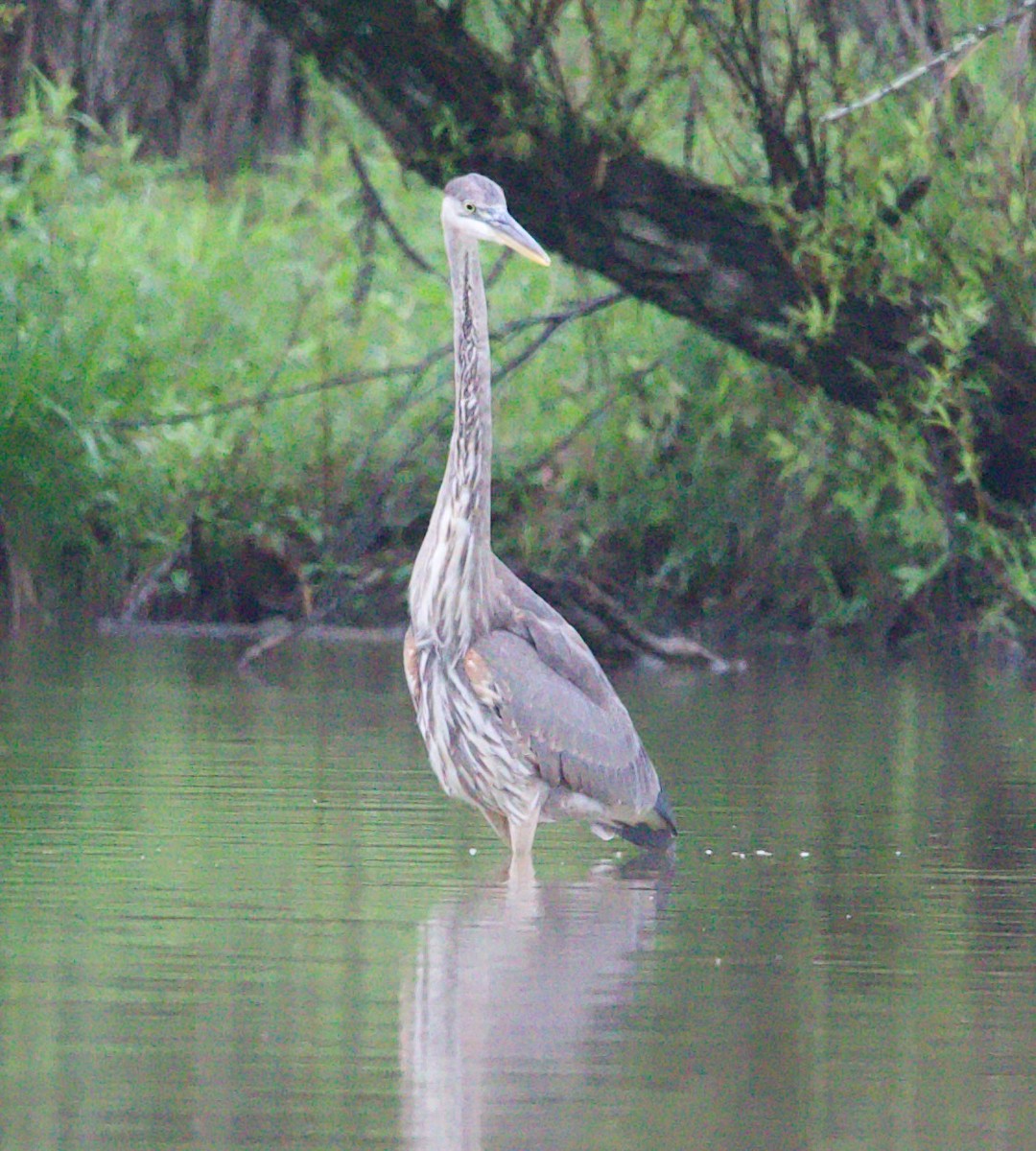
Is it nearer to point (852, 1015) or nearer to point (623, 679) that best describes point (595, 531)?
point (623, 679)

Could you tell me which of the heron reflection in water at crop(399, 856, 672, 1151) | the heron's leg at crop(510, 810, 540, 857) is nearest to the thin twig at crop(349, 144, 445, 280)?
the heron's leg at crop(510, 810, 540, 857)

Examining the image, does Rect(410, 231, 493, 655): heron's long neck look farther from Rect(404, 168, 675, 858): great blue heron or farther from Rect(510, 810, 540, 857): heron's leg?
Rect(510, 810, 540, 857): heron's leg

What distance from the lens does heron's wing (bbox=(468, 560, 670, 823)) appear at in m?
8.41

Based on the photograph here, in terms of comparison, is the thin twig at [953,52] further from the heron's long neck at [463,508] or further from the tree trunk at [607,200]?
the heron's long neck at [463,508]

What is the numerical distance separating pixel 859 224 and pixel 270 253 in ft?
23.9

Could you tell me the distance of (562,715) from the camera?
8.49 m

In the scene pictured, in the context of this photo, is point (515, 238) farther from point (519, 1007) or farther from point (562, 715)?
point (519, 1007)

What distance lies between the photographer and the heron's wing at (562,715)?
27.6ft

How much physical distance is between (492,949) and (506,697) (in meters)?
1.80

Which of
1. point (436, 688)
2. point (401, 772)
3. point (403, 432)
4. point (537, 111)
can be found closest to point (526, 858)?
point (436, 688)

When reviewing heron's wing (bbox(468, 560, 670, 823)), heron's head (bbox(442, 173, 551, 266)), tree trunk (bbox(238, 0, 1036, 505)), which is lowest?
heron's wing (bbox(468, 560, 670, 823))

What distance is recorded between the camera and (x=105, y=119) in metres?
22.3

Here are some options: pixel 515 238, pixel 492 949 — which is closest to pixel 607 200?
pixel 515 238

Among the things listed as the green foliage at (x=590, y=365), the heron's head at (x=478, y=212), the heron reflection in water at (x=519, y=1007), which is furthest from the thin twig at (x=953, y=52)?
the heron reflection in water at (x=519, y=1007)
